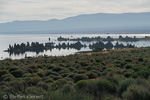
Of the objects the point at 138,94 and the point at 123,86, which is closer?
the point at 138,94

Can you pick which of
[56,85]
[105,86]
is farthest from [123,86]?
[56,85]

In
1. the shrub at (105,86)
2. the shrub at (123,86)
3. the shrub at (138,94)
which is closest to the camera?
the shrub at (138,94)

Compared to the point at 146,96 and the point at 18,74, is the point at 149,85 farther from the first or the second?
the point at 18,74

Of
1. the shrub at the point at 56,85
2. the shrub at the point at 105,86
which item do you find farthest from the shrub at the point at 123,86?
the shrub at the point at 56,85

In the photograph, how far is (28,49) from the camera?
121812mm

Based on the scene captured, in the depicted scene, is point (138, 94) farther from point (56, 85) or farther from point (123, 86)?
point (56, 85)

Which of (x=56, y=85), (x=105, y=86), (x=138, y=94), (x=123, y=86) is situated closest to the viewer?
(x=138, y=94)

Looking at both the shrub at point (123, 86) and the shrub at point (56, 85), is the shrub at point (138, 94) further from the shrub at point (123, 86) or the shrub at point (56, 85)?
the shrub at point (56, 85)

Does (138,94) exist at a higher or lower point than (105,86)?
higher

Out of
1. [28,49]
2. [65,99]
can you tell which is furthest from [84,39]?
[65,99]

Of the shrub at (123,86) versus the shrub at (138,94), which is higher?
the shrub at (138,94)

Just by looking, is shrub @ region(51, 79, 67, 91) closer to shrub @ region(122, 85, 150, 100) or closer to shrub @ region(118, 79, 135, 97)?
shrub @ region(118, 79, 135, 97)

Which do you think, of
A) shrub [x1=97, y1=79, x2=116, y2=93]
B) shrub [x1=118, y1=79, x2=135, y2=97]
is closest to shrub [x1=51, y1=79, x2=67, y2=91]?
shrub [x1=97, y1=79, x2=116, y2=93]

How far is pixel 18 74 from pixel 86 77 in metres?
5.85
